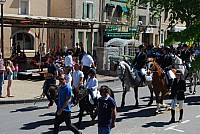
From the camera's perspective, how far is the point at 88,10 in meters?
41.9

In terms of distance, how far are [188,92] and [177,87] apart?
274 inches

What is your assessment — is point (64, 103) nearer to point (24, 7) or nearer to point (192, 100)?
point (192, 100)

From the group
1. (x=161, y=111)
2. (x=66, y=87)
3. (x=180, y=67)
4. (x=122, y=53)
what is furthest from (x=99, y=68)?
(x=66, y=87)

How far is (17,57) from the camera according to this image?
29.5m

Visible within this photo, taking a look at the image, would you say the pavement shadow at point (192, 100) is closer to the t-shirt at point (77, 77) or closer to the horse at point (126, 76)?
the horse at point (126, 76)

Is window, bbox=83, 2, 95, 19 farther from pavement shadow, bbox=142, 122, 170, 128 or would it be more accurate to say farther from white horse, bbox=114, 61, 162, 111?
pavement shadow, bbox=142, 122, 170, 128

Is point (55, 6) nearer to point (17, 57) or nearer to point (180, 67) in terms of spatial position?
point (17, 57)

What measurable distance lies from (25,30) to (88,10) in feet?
29.2

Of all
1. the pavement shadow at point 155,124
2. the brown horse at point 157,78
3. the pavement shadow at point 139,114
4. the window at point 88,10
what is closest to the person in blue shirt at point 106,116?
the pavement shadow at point 155,124

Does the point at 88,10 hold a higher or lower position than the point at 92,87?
higher

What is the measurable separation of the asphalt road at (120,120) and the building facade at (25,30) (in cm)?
2019

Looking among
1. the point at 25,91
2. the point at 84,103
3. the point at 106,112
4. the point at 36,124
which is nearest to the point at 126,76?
the point at 84,103

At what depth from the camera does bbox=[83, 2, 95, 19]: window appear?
41.0m

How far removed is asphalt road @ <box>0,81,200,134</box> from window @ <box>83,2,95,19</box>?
86.0 ft
